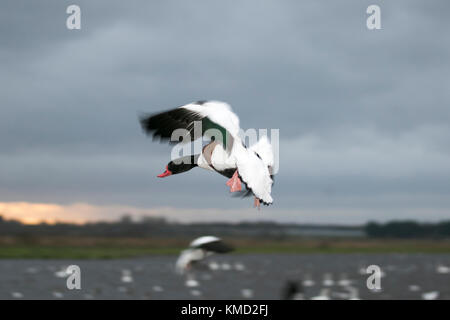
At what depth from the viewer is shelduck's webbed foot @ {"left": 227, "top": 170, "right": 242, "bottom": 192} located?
9.40 ft

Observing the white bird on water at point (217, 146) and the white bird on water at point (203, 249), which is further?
the white bird on water at point (203, 249)

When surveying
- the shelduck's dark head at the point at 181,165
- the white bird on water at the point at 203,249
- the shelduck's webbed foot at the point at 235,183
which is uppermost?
the shelduck's dark head at the point at 181,165

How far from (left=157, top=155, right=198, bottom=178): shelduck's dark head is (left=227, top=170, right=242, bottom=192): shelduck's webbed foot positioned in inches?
8.5

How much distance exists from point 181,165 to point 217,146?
0.76 feet

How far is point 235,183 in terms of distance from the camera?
113 inches

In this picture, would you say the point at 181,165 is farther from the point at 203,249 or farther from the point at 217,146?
the point at 203,249

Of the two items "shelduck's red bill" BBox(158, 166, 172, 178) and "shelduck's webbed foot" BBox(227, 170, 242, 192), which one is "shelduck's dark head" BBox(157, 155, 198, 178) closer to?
"shelduck's red bill" BBox(158, 166, 172, 178)

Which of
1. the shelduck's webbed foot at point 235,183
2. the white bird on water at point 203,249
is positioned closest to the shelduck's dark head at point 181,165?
the shelduck's webbed foot at point 235,183

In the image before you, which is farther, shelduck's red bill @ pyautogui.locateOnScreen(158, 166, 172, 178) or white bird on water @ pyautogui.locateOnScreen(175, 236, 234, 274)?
white bird on water @ pyautogui.locateOnScreen(175, 236, 234, 274)

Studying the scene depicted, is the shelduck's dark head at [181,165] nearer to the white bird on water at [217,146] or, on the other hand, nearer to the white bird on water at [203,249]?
the white bird on water at [217,146]

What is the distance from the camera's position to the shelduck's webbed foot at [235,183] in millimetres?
2865

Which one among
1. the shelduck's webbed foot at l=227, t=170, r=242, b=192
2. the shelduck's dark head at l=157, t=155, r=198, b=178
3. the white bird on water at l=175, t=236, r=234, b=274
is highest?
the shelduck's dark head at l=157, t=155, r=198, b=178

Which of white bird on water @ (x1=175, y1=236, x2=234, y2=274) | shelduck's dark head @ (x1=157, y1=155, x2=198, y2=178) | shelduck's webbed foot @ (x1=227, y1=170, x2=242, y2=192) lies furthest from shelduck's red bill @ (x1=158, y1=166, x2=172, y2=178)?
white bird on water @ (x1=175, y1=236, x2=234, y2=274)
